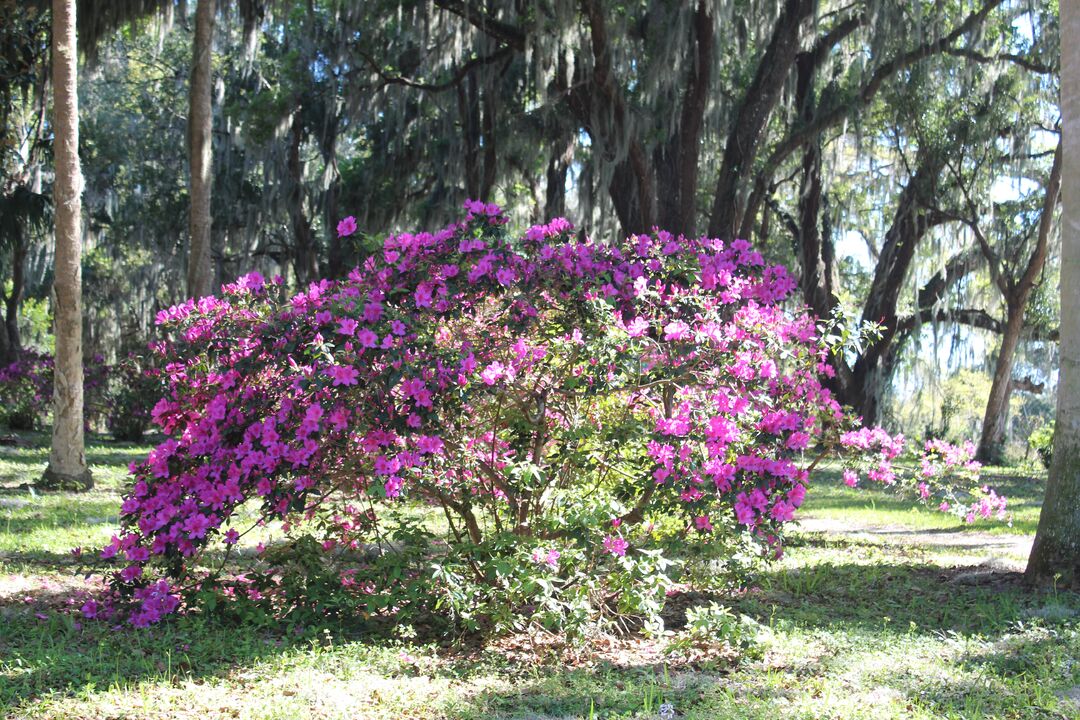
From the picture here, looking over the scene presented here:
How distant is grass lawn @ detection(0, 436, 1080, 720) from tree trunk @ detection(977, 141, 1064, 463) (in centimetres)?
974

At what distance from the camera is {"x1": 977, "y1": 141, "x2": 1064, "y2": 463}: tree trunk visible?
13.7m

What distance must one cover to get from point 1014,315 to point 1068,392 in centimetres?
1063

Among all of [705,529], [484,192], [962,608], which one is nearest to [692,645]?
[705,529]

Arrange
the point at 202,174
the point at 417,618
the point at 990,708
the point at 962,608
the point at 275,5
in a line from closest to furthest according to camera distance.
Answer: the point at 990,708 → the point at 417,618 → the point at 962,608 → the point at 202,174 → the point at 275,5

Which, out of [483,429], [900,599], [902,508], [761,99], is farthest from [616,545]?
[761,99]

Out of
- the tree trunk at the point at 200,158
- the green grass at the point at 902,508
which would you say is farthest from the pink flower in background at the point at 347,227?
the green grass at the point at 902,508

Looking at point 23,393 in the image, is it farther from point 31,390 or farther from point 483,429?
point 483,429

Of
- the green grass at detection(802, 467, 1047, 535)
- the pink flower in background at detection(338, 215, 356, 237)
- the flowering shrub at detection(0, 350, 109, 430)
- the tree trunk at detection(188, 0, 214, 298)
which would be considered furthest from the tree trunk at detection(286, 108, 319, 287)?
the pink flower in background at detection(338, 215, 356, 237)

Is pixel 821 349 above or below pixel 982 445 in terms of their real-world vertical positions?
above

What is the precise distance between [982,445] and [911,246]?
3434mm

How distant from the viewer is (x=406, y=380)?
3945 mm

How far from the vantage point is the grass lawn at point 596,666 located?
3391mm

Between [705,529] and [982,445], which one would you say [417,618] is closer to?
[705,529]

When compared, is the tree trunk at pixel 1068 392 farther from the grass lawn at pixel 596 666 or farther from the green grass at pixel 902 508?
the green grass at pixel 902 508
